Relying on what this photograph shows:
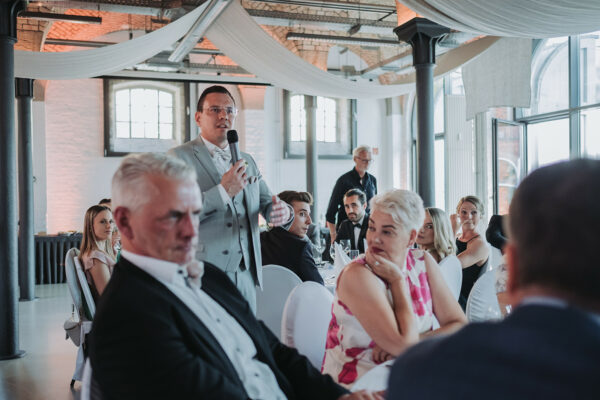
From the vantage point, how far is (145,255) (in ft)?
4.97

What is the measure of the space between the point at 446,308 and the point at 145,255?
58.3 inches

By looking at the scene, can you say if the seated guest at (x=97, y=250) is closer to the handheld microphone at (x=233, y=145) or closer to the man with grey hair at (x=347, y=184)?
the handheld microphone at (x=233, y=145)

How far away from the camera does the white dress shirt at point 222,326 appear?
1.50 m

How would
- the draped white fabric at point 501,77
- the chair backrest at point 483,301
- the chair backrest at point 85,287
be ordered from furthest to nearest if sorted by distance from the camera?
the draped white fabric at point 501,77 < the chair backrest at point 85,287 < the chair backrest at point 483,301

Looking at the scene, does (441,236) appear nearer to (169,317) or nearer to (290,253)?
(290,253)

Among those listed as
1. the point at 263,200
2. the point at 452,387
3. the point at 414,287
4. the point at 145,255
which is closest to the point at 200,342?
the point at 145,255

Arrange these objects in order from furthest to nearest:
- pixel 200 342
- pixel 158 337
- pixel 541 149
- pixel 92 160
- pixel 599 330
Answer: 1. pixel 92 160
2. pixel 541 149
3. pixel 200 342
4. pixel 158 337
5. pixel 599 330

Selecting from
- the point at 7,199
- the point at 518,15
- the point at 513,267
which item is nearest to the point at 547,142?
the point at 518,15

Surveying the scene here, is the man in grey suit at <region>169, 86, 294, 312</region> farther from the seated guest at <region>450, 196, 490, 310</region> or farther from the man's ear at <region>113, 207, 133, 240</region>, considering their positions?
the seated guest at <region>450, 196, 490, 310</region>

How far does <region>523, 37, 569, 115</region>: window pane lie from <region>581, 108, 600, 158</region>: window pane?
0.49 m

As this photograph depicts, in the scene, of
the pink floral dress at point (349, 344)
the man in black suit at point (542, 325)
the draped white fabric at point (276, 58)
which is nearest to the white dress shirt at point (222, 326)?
the pink floral dress at point (349, 344)

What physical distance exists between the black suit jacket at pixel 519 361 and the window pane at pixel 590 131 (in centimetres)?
905

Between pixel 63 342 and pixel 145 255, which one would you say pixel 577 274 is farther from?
pixel 63 342

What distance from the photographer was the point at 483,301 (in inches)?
119
